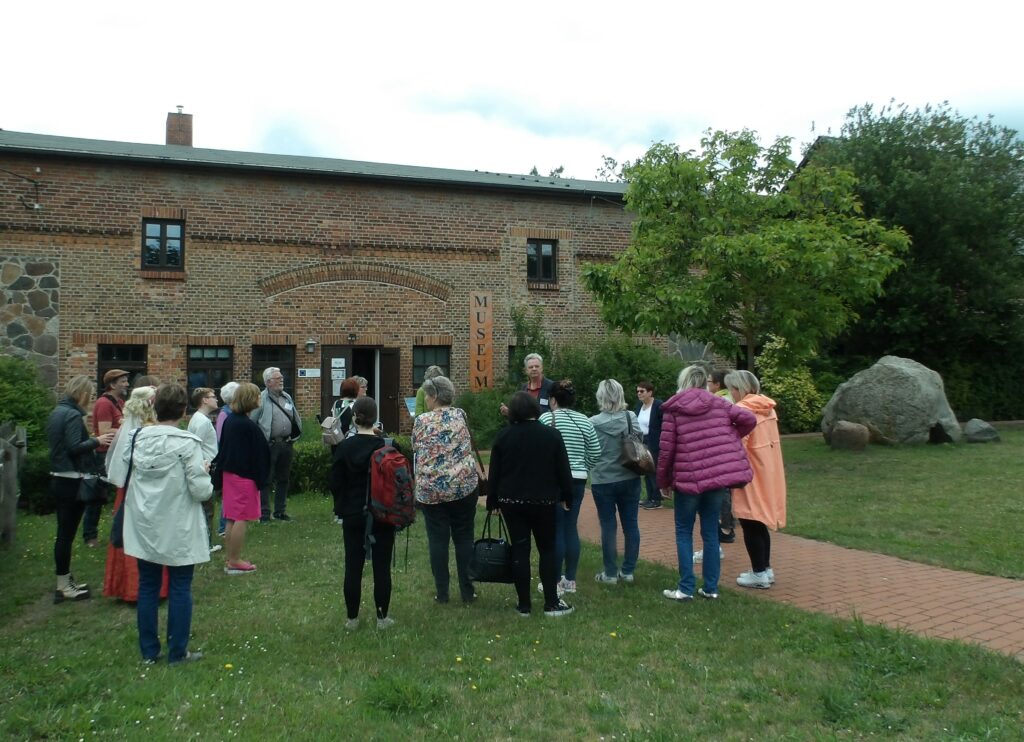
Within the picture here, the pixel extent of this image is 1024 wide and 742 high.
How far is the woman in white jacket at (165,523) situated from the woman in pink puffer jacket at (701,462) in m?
3.44

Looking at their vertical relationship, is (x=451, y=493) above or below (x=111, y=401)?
below

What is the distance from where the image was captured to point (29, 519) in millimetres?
9984

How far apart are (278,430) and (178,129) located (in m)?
16.0

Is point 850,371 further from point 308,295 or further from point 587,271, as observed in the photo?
point 308,295

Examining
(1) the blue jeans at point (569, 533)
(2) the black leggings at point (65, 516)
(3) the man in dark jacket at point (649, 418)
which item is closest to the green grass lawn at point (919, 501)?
(3) the man in dark jacket at point (649, 418)

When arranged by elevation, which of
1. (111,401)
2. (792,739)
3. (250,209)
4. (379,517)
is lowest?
(792,739)

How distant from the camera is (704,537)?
20.6ft

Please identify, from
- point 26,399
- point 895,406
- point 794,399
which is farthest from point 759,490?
point 794,399

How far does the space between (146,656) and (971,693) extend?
473cm

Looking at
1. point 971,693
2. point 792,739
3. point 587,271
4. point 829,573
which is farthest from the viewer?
point 587,271

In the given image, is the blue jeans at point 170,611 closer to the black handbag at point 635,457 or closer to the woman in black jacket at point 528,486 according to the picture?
the woman in black jacket at point 528,486

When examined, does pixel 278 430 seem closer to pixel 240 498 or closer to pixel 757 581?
pixel 240 498

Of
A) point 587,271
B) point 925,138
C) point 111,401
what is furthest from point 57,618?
point 925,138

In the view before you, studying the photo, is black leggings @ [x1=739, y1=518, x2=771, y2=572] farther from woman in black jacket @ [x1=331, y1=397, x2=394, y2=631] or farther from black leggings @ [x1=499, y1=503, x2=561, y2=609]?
woman in black jacket @ [x1=331, y1=397, x2=394, y2=631]
